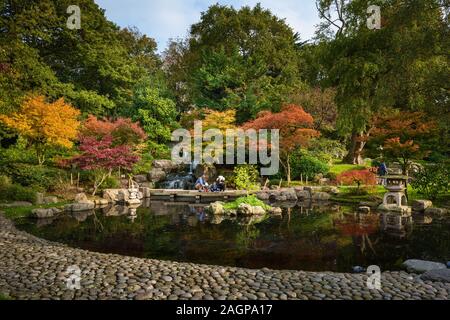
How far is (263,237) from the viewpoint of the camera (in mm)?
9703

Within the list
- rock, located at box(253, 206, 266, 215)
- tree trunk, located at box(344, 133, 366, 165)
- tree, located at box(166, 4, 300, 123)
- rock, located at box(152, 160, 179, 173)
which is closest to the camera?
rock, located at box(253, 206, 266, 215)

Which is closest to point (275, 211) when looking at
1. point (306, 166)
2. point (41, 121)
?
point (306, 166)

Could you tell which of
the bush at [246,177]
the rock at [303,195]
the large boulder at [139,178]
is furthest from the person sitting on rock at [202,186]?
the rock at [303,195]

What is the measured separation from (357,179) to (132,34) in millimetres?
27331

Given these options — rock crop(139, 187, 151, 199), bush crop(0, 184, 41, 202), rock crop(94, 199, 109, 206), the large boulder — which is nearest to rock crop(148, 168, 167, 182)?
the large boulder

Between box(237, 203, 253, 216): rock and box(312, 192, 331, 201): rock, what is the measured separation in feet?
19.5

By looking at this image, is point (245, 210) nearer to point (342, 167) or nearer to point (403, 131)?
A: point (403, 131)

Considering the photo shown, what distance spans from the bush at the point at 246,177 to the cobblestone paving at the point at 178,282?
1352cm

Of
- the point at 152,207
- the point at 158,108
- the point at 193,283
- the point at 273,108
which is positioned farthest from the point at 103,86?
the point at 193,283

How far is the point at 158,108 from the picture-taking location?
1008 inches

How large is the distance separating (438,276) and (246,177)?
579 inches

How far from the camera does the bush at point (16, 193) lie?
13.8 m

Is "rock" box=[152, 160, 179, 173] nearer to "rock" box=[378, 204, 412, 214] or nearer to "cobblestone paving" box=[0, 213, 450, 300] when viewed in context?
"rock" box=[378, 204, 412, 214]

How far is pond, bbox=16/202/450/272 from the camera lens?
761cm
